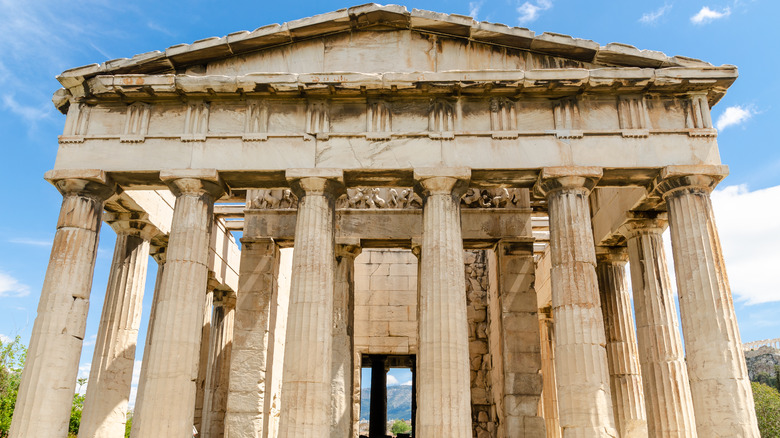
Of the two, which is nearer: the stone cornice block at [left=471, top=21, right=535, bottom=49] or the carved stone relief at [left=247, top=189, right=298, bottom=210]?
the stone cornice block at [left=471, top=21, right=535, bottom=49]

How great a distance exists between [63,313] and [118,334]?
3446 millimetres

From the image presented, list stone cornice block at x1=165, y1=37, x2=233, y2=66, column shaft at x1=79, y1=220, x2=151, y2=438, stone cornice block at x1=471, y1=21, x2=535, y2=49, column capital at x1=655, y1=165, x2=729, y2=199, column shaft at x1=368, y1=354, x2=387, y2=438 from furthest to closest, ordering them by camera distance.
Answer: column shaft at x1=368, y1=354, x2=387, y2=438 → column shaft at x1=79, y1=220, x2=151, y2=438 → stone cornice block at x1=165, y1=37, x2=233, y2=66 → stone cornice block at x1=471, y1=21, x2=535, y2=49 → column capital at x1=655, y1=165, x2=729, y2=199

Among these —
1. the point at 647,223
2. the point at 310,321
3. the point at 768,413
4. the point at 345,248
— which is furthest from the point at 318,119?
the point at 768,413

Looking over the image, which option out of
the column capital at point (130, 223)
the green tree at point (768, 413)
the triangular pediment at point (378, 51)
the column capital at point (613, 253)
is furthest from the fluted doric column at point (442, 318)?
the green tree at point (768, 413)

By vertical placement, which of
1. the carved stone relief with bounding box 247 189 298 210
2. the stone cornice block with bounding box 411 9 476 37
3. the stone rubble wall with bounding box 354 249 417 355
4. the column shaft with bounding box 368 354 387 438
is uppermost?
the stone cornice block with bounding box 411 9 476 37

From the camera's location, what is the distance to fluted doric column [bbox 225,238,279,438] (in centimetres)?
1702

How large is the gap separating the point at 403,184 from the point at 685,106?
7.06 m

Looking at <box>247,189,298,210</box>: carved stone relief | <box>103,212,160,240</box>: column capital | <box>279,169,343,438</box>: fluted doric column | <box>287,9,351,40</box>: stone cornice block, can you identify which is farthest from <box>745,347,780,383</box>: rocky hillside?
<box>103,212,160,240</box>: column capital

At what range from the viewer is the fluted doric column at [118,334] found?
639 inches

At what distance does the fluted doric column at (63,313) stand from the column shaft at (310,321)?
4.87m

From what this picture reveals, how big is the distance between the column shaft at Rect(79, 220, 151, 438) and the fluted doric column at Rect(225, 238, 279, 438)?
2.83m

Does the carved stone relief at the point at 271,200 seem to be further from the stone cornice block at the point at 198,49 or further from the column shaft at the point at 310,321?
the stone cornice block at the point at 198,49

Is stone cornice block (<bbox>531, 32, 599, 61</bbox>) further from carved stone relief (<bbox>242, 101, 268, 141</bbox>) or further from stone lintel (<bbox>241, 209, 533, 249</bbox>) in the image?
carved stone relief (<bbox>242, 101, 268, 141</bbox>)

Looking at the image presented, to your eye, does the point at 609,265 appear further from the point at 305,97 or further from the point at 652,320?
the point at 305,97
